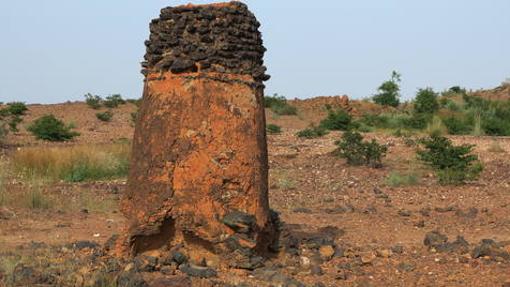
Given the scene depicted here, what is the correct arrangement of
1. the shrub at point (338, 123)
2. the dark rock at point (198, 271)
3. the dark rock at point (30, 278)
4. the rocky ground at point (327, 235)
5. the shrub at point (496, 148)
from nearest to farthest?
the dark rock at point (30, 278)
the dark rock at point (198, 271)
the rocky ground at point (327, 235)
the shrub at point (496, 148)
the shrub at point (338, 123)

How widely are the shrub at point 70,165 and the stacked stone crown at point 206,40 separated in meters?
6.85

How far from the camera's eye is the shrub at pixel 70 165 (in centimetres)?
1265

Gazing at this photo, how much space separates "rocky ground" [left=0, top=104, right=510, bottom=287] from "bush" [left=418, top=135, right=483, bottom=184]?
0.19 meters

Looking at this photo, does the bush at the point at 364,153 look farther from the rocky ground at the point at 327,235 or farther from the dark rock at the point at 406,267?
the dark rock at the point at 406,267

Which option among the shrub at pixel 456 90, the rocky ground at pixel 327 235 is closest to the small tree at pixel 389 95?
the shrub at pixel 456 90

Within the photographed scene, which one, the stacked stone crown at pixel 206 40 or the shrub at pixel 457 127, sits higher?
the stacked stone crown at pixel 206 40

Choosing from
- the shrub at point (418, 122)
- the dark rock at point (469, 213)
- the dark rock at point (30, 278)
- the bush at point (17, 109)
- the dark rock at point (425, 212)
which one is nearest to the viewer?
the dark rock at point (30, 278)

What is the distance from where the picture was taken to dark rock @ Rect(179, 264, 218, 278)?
5309 mm

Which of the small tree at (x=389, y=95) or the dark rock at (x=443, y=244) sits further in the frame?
the small tree at (x=389, y=95)

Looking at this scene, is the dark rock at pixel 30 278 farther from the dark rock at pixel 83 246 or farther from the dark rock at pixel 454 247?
the dark rock at pixel 454 247

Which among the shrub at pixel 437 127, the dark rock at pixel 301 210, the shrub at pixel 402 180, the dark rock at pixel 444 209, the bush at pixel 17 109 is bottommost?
the dark rock at pixel 301 210

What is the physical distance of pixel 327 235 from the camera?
24.0 feet

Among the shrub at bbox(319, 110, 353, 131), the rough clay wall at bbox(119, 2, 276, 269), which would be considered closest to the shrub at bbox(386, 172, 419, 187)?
the rough clay wall at bbox(119, 2, 276, 269)

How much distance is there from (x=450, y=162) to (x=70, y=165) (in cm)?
675
